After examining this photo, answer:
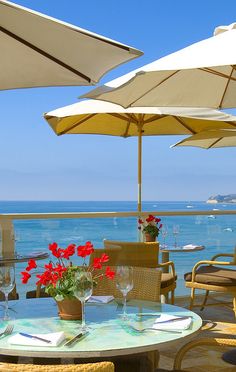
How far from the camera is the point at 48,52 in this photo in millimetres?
3783

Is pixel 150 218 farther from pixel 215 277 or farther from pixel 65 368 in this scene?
pixel 65 368

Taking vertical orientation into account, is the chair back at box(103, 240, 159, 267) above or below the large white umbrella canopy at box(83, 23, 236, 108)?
below

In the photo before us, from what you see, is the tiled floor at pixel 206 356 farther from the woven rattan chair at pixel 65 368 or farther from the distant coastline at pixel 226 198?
the distant coastline at pixel 226 198

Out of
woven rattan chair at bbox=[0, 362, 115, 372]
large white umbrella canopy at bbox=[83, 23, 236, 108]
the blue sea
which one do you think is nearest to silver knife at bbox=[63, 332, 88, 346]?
woven rattan chair at bbox=[0, 362, 115, 372]

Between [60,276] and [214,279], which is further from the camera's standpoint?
[214,279]

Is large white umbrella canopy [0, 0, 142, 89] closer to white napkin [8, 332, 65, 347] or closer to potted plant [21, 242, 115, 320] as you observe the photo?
potted plant [21, 242, 115, 320]

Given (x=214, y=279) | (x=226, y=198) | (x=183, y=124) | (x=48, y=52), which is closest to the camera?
(x=48, y=52)

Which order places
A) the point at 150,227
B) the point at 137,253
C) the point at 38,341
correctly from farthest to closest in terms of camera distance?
the point at 150,227
the point at 137,253
the point at 38,341

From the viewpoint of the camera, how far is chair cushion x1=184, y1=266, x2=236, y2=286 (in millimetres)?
5406

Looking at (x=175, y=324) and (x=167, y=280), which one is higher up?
(x=175, y=324)

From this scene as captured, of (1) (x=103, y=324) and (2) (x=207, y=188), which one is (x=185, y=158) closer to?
(2) (x=207, y=188)

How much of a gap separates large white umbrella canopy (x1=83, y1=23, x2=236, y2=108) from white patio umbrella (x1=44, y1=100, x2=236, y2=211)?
135 cm

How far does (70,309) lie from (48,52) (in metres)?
1.75

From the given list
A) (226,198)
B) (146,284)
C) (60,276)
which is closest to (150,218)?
(146,284)
